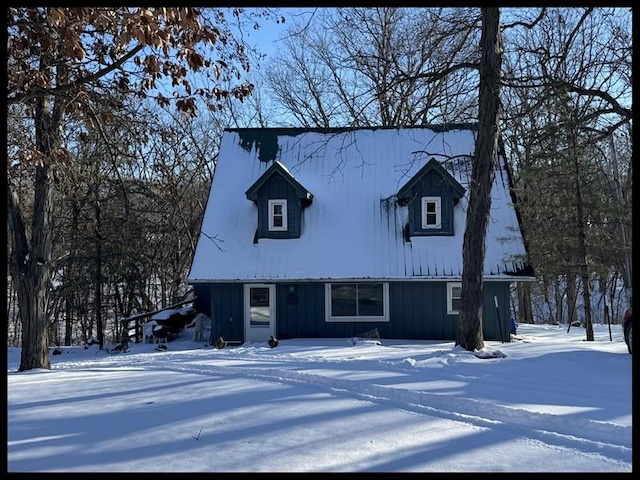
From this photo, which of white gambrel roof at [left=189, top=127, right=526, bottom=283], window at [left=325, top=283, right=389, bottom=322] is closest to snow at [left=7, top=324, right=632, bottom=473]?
white gambrel roof at [left=189, top=127, right=526, bottom=283]

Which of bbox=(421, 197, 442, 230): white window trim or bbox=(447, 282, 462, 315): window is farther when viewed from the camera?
bbox=(421, 197, 442, 230): white window trim

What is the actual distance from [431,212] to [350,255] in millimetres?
3120

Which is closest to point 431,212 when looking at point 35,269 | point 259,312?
point 259,312

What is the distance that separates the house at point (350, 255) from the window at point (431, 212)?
3 centimetres

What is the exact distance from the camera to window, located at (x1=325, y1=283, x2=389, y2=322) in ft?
58.5

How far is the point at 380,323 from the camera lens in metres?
17.7

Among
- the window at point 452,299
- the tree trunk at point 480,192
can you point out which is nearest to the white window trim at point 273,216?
the window at point 452,299

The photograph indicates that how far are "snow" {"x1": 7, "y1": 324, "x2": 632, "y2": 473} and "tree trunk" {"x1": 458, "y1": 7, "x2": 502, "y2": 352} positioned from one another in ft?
6.98

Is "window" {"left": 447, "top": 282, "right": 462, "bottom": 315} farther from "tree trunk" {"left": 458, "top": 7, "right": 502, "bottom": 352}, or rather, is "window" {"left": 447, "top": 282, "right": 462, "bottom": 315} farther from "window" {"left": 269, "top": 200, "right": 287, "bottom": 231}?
"window" {"left": 269, "top": 200, "right": 287, "bottom": 231}

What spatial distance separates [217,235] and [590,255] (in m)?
11.8

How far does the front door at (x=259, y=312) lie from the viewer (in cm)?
1791

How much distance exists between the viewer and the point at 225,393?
7316mm

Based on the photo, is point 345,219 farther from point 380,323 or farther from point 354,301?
point 380,323

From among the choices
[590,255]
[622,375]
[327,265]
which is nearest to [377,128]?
[327,265]
